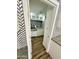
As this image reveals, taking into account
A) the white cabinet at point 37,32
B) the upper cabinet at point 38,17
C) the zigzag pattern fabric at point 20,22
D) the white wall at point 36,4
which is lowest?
the white cabinet at point 37,32

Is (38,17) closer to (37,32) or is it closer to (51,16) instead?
(37,32)

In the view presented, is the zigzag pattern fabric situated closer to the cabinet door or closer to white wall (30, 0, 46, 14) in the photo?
the cabinet door

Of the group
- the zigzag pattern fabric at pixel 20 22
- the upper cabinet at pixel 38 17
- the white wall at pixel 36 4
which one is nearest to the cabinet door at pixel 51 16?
the white wall at pixel 36 4

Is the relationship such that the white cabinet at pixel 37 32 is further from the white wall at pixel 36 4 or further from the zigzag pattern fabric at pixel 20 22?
the zigzag pattern fabric at pixel 20 22

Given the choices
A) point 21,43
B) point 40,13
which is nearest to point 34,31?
point 40,13

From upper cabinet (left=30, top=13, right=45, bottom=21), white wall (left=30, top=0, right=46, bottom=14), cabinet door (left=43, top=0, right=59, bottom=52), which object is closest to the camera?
cabinet door (left=43, top=0, right=59, bottom=52)

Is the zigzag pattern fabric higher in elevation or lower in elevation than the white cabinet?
higher

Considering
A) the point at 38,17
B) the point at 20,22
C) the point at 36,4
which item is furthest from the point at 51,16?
the point at 38,17

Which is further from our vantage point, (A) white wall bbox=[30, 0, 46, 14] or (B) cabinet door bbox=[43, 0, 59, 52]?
(A) white wall bbox=[30, 0, 46, 14]

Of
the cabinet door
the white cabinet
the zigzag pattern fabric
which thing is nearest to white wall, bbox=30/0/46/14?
the cabinet door

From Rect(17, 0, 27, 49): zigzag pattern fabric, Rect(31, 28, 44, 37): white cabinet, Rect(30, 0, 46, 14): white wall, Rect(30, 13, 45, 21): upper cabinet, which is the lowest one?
Rect(31, 28, 44, 37): white cabinet
